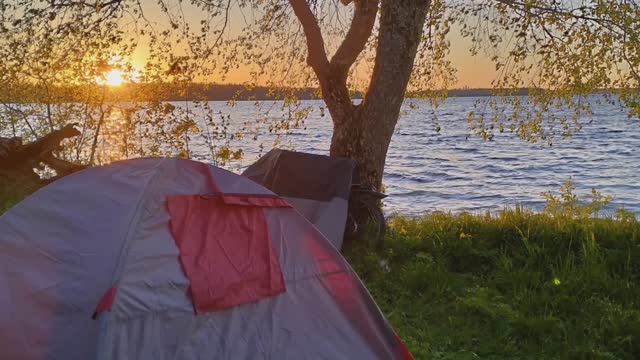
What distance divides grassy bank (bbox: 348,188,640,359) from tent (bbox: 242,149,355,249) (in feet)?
2.26

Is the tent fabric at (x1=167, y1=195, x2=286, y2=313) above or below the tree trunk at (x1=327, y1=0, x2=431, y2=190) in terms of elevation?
below

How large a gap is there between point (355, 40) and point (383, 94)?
103 centimetres

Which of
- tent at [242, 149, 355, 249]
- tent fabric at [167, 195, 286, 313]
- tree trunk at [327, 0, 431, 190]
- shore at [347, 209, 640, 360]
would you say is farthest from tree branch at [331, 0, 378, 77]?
tent fabric at [167, 195, 286, 313]

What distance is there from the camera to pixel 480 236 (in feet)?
26.3

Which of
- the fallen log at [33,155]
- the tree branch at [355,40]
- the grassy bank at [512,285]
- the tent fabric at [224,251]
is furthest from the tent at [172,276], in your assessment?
the fallen log at [33,155]

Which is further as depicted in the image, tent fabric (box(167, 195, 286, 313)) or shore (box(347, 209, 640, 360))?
shore (box(347, 209, 640, 360))

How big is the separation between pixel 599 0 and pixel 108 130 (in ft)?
30.6

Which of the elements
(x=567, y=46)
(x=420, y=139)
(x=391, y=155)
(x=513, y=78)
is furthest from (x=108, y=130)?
(x=420, y=139)

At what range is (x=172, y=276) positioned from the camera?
13.7 ft

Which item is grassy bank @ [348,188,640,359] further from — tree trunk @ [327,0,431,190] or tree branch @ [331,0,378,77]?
tree branch @ [331,0,378,77]

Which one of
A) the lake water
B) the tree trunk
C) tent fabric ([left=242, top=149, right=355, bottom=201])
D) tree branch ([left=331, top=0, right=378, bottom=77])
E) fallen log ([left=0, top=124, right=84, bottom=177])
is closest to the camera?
Result: tent fabric ([left=242, top=149, right=355, bottom=201])

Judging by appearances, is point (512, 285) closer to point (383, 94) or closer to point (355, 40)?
point (383, 94)

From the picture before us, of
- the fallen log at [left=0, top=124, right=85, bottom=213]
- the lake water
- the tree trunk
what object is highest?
the tree trunk

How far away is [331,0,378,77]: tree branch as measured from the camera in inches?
344
